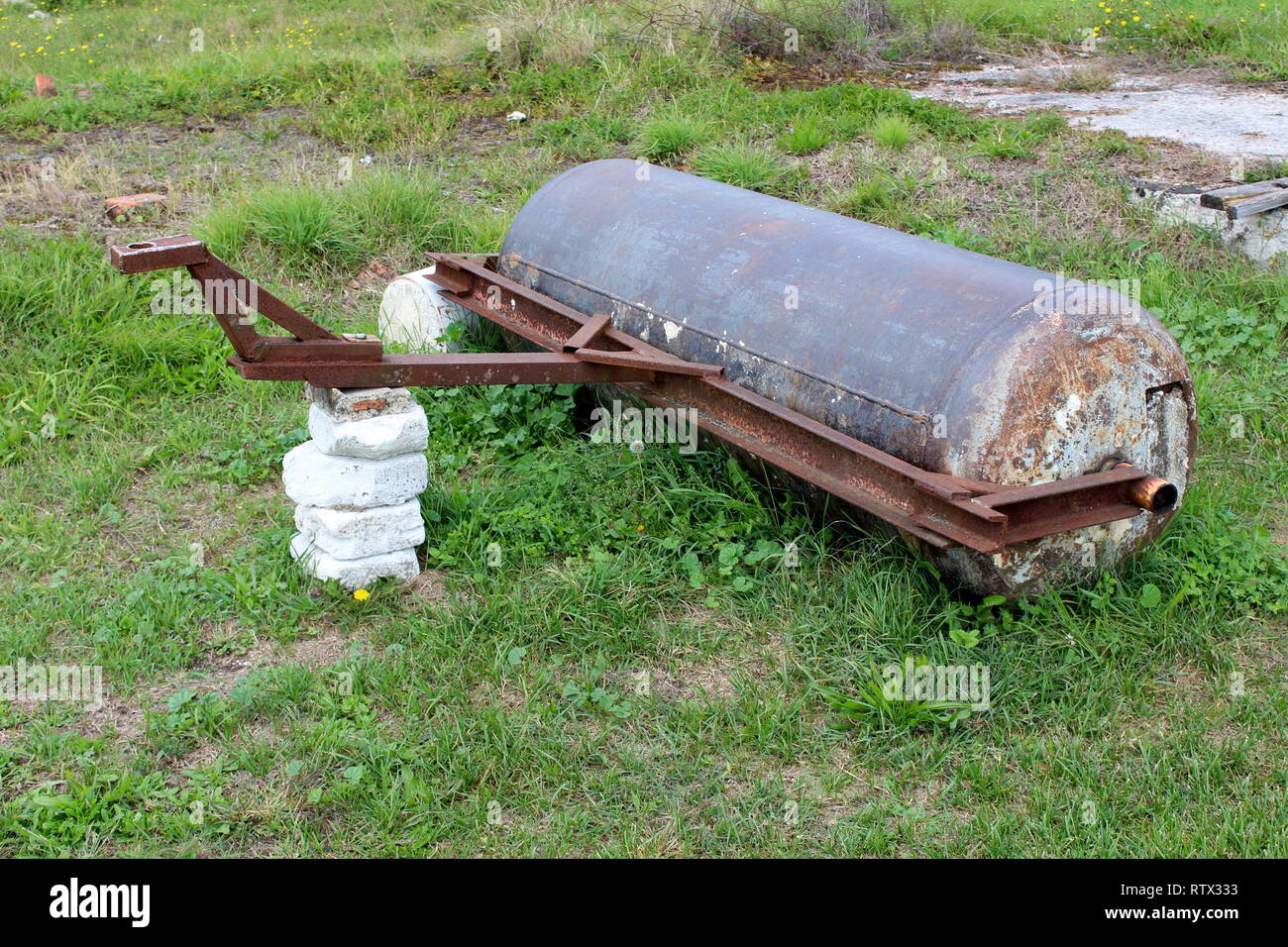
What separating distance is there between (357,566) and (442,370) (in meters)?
0.78

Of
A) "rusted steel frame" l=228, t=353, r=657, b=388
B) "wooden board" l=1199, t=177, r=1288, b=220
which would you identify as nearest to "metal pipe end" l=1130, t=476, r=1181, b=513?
"rusted steel frame" l=228, t=353, r=657, b=388

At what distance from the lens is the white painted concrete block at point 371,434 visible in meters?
3.99

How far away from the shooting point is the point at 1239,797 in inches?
123

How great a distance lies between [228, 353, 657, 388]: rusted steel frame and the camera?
3.77m

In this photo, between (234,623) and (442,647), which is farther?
(234,623)

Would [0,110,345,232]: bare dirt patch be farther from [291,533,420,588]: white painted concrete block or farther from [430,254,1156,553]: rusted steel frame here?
[430,254,1156,553]: rusted steel frame

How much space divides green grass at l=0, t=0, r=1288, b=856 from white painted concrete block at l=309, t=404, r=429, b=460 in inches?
18.8

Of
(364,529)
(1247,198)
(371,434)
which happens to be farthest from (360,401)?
(1247,198)

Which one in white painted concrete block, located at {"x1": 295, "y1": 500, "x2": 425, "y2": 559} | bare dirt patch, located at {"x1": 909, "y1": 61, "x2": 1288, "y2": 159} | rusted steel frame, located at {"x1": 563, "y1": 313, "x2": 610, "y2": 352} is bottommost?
white painted concrete block, located at {"x1": 295, "y1": 500, "x2": 425, "y2": 559}

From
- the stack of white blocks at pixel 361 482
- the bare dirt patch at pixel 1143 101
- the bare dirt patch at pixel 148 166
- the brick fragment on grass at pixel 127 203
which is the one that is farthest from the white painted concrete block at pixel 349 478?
the bare dirt patch at pixel 1143 101

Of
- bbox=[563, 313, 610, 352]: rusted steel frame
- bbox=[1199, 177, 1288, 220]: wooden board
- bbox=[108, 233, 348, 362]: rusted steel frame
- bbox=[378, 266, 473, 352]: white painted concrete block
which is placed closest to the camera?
bbox=[108, 233, 348, 362]: rusted steel frame

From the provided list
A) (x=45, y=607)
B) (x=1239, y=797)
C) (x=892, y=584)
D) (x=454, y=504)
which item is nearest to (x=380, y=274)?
(x=454, y=504)

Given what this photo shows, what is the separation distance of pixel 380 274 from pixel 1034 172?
4.13m

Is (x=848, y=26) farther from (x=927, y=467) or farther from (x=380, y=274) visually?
(x=927, y=467)
